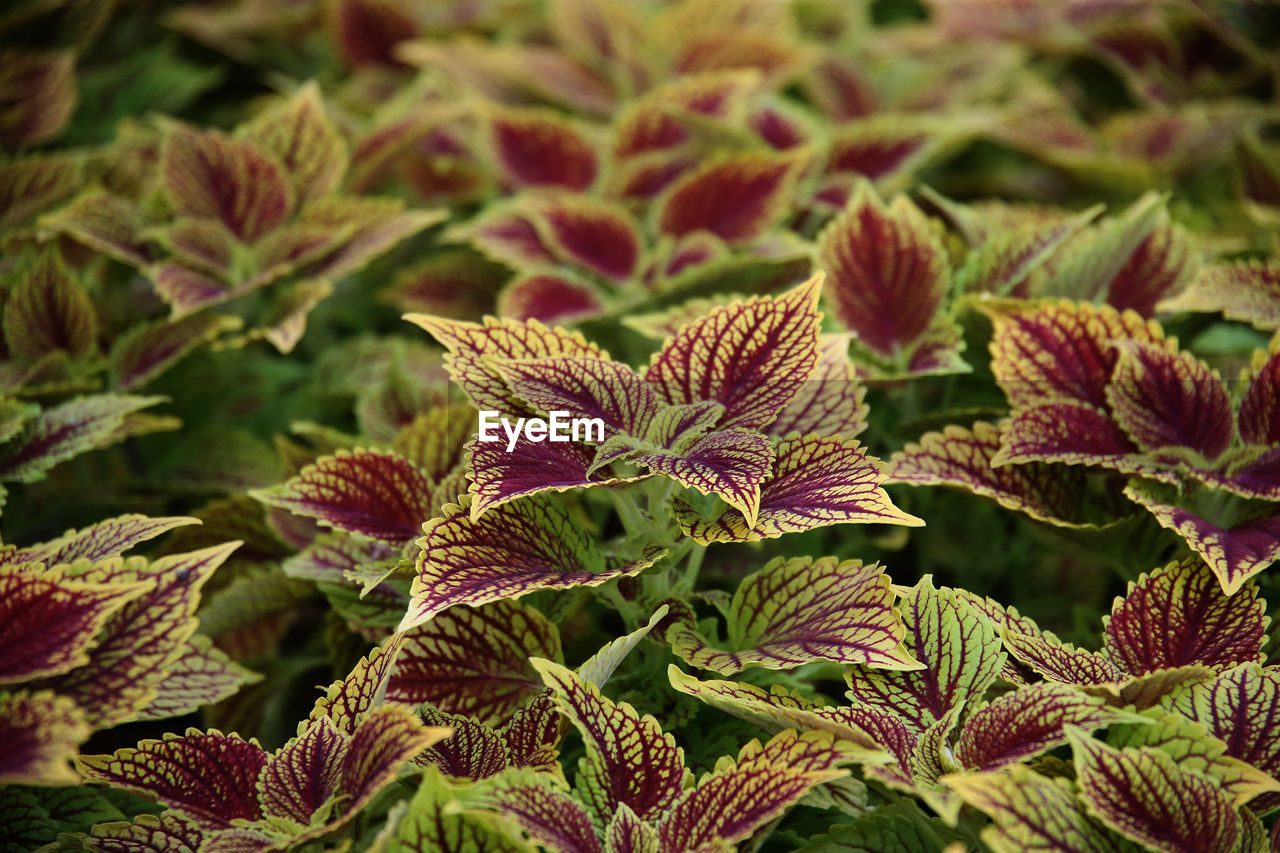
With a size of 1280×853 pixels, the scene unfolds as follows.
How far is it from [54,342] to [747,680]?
2.99 ft

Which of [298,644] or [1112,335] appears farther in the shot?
[298,644]

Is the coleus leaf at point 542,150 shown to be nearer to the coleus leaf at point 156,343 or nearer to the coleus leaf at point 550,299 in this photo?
the coleus leaf at point 550,299

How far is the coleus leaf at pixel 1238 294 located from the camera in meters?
1.21

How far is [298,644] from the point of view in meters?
1.36

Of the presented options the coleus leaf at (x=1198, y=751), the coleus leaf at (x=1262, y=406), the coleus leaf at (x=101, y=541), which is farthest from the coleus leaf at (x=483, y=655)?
the coleus leaf at (x=1262, y=406)

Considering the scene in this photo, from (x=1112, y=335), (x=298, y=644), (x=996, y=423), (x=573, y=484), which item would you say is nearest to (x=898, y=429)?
(x=996, y=423)

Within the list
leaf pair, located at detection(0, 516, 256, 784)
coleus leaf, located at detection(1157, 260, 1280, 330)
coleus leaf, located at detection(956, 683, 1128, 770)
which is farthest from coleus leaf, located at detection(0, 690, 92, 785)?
coleus leaf, located at detection(1157, 260, 1280, 330)

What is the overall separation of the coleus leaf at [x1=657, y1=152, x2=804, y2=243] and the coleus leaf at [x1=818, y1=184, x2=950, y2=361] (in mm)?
209

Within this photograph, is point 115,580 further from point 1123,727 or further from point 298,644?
point 1123,727

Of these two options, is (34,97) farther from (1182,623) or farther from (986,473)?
(1182,623)

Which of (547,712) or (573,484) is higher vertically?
(573,484)

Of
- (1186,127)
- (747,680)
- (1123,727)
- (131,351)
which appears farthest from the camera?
(1186,127)

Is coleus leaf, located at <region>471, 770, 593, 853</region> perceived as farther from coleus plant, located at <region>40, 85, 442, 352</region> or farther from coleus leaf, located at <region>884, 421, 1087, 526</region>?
coleus plant, located at <region>40, 85, 442, 352</region>

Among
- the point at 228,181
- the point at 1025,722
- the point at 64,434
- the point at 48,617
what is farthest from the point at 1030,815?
the point at 228,181
